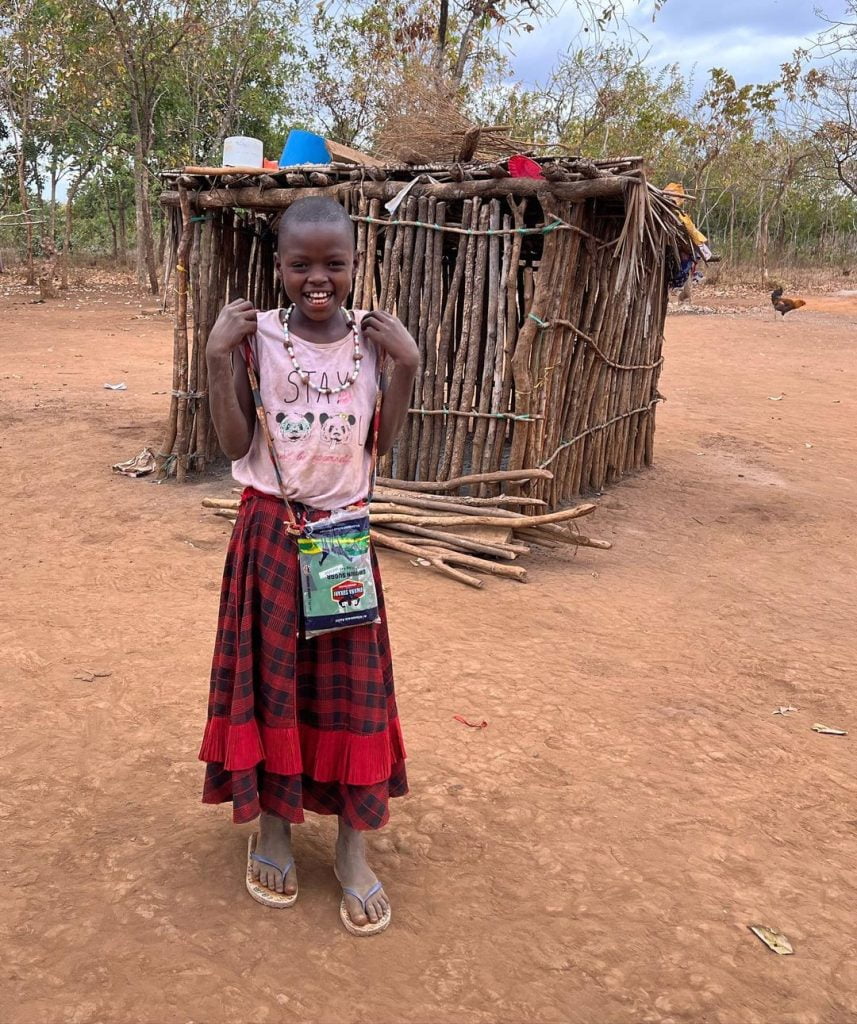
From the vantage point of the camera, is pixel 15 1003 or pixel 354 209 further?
pixel 354 209

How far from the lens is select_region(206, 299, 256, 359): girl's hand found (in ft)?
5.74

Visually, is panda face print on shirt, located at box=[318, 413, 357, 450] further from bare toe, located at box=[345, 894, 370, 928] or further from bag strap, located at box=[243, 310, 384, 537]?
bare toe, located at box=[345, 894, 370, 928]

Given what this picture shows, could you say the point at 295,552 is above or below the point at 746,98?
below

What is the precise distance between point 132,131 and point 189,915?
1895 cm

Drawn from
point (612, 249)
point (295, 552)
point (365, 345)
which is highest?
point (612, 249)

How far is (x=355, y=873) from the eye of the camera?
6.60ft

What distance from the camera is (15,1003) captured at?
171 centimetres

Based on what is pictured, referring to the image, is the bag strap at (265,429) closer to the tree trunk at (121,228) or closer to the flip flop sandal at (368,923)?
the flip flop sandal at (368,923)

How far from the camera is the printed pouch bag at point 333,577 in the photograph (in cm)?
184

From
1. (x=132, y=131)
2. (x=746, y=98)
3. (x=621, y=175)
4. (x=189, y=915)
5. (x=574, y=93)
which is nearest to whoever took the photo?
(x=189, y=915)

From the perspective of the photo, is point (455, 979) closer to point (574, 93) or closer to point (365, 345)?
point (365, 345)

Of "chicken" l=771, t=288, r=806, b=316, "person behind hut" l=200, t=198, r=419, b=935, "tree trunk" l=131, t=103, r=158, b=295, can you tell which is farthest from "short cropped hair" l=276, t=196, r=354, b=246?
"chicken" l=771, t=288, r=806, b=316

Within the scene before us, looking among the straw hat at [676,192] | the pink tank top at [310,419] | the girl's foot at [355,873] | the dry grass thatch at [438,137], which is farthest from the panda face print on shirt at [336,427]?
the straw hat at [676,192]

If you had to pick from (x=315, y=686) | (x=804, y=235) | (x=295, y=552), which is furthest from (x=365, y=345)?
(x=804, y=235)
